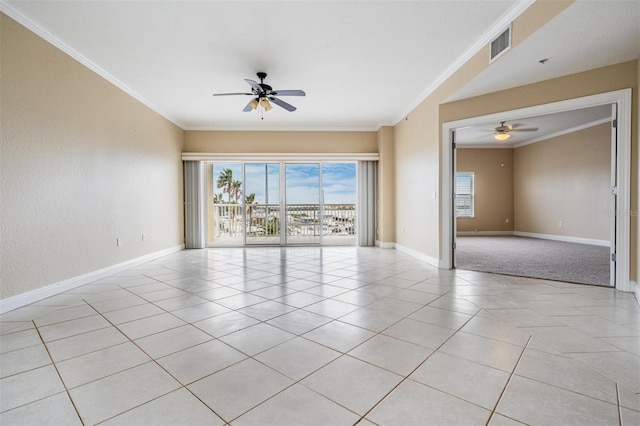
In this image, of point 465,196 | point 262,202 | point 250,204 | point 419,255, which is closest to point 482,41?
point 419,255

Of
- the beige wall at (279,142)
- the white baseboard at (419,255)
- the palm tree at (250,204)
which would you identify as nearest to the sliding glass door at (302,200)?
the beige wall at (279,142)

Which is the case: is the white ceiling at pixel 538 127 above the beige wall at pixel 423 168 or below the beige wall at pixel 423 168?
above

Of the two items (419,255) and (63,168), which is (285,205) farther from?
(63,168)

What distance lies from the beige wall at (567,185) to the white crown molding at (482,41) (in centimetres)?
494

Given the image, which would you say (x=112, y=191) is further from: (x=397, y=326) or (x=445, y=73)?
(x=445, y=73)

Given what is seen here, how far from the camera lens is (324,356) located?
6.10ft

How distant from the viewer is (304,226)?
8133 millimetres

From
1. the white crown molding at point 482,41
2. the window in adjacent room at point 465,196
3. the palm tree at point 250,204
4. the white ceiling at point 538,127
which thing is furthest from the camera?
the window in adjacent room at point 465,196

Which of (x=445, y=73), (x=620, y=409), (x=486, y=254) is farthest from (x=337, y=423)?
(x=486, y=254)

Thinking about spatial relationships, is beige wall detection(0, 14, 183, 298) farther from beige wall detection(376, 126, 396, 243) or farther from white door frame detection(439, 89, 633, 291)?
white door frame detection(439, 89, 633, 291)

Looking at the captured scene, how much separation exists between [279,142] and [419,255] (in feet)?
12.9

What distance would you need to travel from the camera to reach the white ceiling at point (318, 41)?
8.76ft

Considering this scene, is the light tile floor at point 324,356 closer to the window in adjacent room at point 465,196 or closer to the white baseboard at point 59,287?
the white baseboard at point 59,287

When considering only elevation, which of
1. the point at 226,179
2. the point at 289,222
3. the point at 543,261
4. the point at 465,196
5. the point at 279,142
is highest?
the point at 279,142
